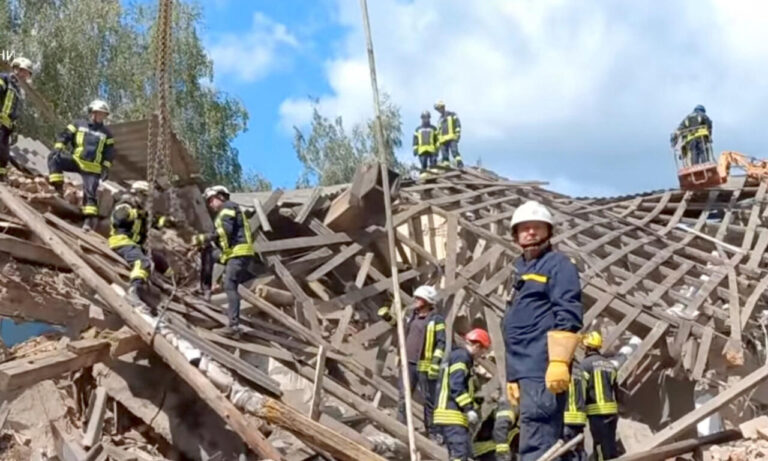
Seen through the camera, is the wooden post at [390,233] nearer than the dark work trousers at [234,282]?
Yes

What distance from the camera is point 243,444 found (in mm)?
7074

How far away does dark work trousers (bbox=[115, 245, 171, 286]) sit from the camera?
8367mm

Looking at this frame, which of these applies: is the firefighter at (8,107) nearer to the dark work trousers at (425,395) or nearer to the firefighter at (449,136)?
the dark work trousers at (425,395)

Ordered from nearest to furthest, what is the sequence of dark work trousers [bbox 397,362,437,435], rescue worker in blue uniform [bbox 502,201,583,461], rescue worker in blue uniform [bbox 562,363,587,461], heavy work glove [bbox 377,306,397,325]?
rescue worker in blue uniform [bbox 502,201,583,461] → rescue worker in blue uniform [bbox 562,363,587,461] → dark work trousers [bbox 397,362,437,435] → heavy work glove [bbox 377,306,397,325]

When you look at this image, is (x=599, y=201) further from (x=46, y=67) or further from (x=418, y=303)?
(x=46, y=67)

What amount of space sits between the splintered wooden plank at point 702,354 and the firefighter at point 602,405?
2639mm

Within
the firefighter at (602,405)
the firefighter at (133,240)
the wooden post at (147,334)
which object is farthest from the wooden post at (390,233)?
the firefighter at (133,240)

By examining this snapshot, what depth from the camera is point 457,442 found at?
6781 millimetres

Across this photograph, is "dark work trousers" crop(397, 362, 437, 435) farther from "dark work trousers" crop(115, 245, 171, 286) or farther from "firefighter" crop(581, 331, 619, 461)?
"dark work trousers" crop(115, 245, 171, 286)

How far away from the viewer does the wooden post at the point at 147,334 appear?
21.2 ft

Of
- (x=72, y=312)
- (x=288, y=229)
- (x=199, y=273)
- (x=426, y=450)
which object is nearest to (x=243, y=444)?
(x=426, y=450)

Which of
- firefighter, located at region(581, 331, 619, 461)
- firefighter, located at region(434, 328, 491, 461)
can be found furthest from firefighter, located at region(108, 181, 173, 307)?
firefighter, located at region(581, 331, 619, 461)

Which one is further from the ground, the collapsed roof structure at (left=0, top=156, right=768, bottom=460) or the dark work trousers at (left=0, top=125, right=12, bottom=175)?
the dark work trousers at (left=0, top=125, right=12, bottom=175)

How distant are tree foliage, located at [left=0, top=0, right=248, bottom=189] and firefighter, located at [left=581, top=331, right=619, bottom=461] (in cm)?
1722
